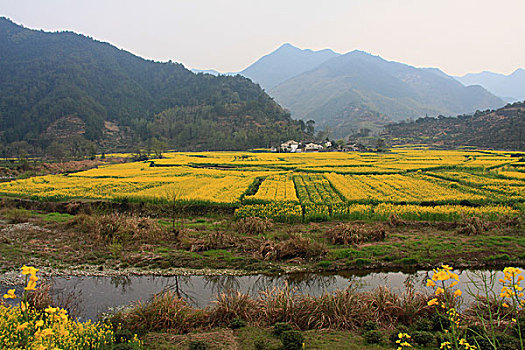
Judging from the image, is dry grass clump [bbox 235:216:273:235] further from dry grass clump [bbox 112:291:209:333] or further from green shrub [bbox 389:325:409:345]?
green shrub [bbox 389:325:409:345]

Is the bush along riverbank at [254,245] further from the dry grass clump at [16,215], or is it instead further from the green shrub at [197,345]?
the green shrub at [197,345]

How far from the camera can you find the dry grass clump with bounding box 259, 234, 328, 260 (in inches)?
552

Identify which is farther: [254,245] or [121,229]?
[121,229]

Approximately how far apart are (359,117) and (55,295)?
186 metres

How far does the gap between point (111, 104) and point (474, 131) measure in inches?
4898

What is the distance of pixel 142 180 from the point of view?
1257 inches

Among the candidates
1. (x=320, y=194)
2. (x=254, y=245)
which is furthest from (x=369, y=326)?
(x=320, y=194)

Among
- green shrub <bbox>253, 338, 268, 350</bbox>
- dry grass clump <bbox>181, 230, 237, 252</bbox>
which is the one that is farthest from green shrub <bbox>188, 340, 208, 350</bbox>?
dry grass clump <bbox>181, 230, 237, 252</bbox>

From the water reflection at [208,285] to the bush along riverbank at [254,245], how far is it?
0.52m

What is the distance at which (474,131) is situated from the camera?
89062 millimetres

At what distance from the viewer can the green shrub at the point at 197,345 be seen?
7457 mm

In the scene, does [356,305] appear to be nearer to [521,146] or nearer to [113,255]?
[113,255]

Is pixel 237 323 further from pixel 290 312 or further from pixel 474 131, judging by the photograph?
pixel 474 131

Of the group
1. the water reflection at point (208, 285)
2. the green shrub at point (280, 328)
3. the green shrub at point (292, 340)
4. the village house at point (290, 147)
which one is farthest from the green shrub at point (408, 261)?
the village house at point (290, 147)
